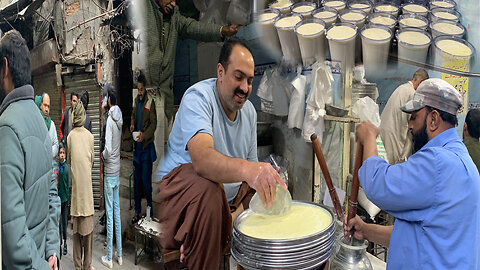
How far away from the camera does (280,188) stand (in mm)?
1027

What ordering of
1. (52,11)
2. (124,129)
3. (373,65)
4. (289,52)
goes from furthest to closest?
(373,65)
(289,52)
(52,11)
(124,129)

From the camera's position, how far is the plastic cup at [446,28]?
5.08 feet

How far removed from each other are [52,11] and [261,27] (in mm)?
641

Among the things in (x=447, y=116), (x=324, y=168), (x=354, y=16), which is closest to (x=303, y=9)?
(x=354, y=16)

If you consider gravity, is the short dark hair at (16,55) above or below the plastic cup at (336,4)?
below

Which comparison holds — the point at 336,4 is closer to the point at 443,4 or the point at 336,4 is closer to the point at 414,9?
the point at 414,9

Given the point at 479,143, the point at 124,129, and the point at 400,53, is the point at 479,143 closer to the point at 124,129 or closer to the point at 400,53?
the point at 400,53

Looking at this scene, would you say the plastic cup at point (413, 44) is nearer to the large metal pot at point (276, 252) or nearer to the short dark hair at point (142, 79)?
the large metal pot at point (276, 252)

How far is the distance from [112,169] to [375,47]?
110 centimetres

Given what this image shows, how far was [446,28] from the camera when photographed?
1.57 meters

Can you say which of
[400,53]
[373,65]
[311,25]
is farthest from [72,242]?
[400,53]

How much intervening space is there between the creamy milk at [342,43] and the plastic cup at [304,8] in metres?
0.10

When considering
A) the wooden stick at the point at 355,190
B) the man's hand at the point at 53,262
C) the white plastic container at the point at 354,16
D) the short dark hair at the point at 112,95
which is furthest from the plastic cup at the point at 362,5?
the man's hand at the point at 53,262

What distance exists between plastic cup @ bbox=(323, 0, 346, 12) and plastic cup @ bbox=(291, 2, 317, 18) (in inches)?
3.0
